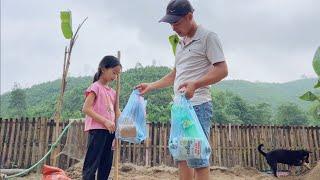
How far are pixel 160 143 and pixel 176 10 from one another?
7.80 metres

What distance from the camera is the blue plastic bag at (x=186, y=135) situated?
2158 millimetres

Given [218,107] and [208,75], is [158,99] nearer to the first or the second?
[218,107]

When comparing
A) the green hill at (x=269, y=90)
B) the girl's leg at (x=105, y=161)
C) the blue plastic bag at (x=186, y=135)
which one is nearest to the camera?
the blue plastic bag at (x=186, y=135)

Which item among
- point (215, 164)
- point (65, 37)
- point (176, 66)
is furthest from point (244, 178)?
point (176, 66)

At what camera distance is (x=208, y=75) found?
93.4 inches

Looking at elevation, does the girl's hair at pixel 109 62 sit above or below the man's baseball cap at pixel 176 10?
below

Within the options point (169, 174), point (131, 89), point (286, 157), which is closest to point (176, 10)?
point (169, 174)

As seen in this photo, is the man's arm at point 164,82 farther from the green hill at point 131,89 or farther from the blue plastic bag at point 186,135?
the green hill at point 131,89

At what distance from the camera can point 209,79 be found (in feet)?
7.72

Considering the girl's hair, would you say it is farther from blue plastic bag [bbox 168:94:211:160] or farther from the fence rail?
the fence rail

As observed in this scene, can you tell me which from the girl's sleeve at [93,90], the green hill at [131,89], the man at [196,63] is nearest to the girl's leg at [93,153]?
the girl's sleeve at [93,90]

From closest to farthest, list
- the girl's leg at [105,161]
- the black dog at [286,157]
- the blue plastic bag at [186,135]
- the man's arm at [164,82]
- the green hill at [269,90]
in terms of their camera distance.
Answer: the blue plastic bag at [186,135], the man's arm at [164,82], the girl's leg at [105,161], the black dog at [286,157], the green hill at [269,90]

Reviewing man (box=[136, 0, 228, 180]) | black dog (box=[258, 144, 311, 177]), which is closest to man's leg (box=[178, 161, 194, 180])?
man (box=[136, 0, 228, 180])

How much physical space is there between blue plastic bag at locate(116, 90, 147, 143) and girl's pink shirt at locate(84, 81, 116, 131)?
33 centimetres
